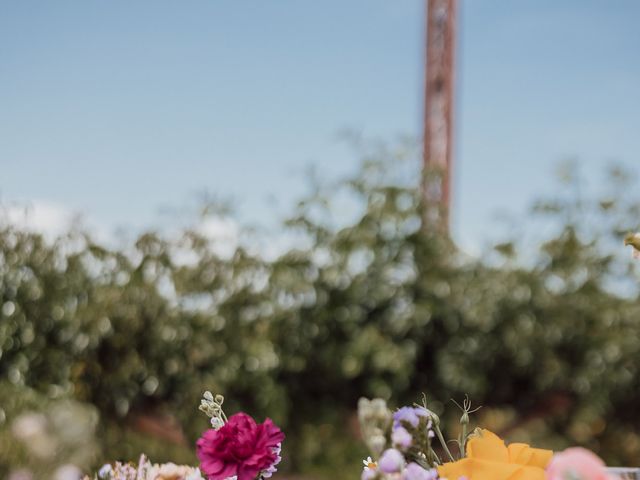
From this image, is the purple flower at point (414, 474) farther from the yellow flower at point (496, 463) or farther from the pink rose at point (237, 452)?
the pink rose at point (237, 452)

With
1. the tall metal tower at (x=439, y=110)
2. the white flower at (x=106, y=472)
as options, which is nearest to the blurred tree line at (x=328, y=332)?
the tall metal tower at (x=439, y=110)

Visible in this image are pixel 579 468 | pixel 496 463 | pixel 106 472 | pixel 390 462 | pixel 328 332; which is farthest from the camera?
pixel 328 332

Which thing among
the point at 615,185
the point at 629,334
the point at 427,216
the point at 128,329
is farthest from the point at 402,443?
the point at 615,185

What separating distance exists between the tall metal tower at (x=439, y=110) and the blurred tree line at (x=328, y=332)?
136 millimetres

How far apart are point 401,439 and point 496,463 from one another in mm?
139

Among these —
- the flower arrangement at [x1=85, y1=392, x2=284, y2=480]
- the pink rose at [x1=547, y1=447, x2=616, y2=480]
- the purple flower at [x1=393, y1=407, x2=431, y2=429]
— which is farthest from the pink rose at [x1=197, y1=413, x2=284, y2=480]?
the pink rose at [x1=547, y1=447, x2=616, y2=480]

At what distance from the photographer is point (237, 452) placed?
1039mm

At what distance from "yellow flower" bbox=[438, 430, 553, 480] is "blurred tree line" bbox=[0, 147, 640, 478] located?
9.83 ft

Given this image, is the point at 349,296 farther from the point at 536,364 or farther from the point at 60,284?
the point at 60,284

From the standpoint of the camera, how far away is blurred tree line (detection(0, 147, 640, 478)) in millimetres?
3969

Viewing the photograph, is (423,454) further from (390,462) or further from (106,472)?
(106,472)

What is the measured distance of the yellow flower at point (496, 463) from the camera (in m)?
0.89

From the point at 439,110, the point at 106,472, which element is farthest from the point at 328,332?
the point at 106,472

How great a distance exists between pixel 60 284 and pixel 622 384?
2914mm
